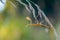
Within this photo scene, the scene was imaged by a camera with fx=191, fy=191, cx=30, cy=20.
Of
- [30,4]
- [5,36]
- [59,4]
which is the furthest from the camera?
[5,36]

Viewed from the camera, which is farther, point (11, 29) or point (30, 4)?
point (11, 29)

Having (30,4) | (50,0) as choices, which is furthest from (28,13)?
(50,0)

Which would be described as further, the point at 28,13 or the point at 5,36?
the point at 5,36

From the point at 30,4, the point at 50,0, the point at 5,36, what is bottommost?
the point at 5,36

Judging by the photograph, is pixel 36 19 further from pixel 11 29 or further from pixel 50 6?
pixel 11 29

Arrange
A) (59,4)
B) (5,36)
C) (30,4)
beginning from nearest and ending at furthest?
(30,4)
(59,4)
(5,36)

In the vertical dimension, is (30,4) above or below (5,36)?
above

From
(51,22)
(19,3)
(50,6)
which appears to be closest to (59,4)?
(50,6)

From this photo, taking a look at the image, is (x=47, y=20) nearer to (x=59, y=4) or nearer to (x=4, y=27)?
(x=59, y=4)

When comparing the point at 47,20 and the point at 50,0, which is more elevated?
the point at 50,0
